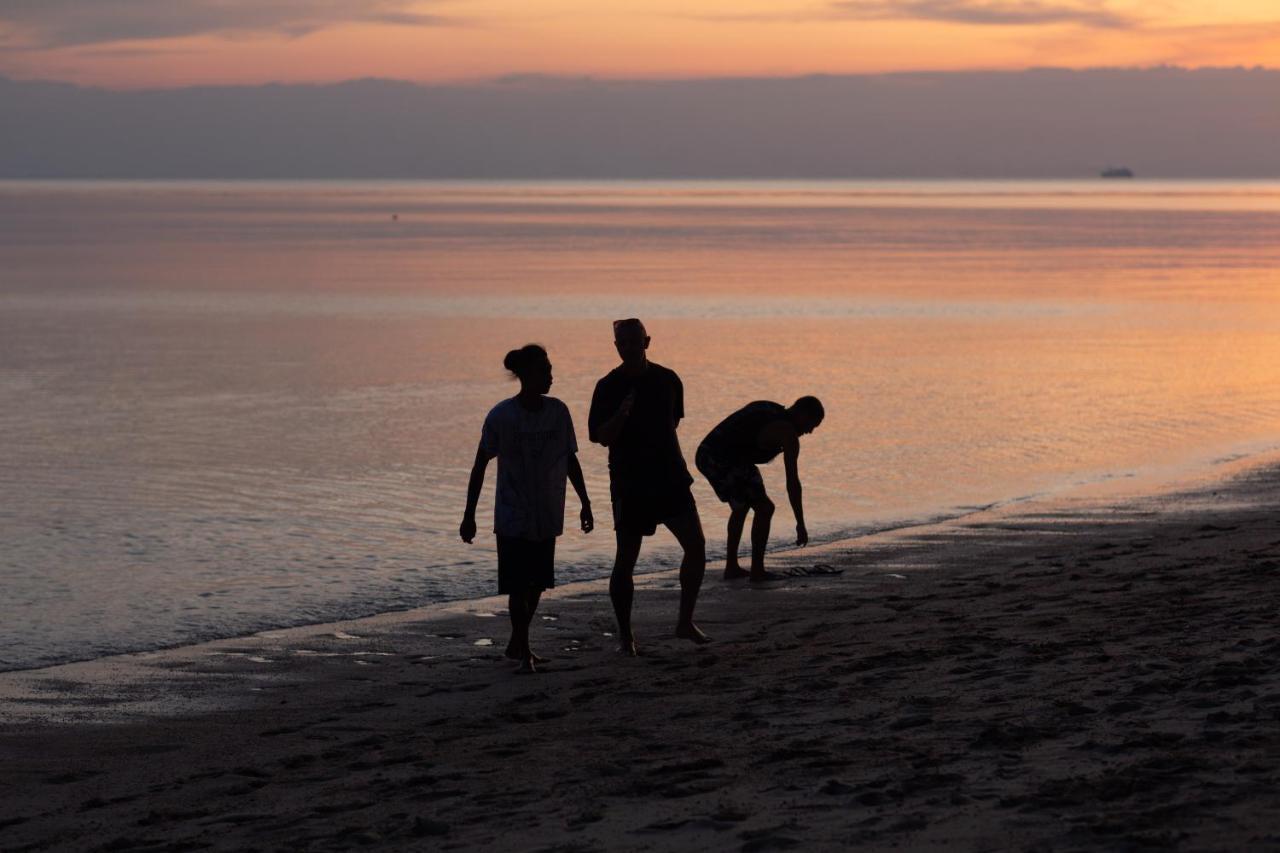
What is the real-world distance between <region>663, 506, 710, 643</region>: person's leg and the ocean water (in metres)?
2.31

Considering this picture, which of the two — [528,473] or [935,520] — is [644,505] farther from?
[935,520]

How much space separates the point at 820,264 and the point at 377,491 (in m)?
39.5

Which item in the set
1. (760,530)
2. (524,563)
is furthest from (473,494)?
(760,530)

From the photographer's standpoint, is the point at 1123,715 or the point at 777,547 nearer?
the point at 1123,715

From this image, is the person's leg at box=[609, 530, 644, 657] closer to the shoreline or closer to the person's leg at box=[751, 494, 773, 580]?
the shoreline

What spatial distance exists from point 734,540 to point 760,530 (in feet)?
0.70

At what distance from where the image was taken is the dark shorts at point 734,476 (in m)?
10.4

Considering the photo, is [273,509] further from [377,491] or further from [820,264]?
[820,264]

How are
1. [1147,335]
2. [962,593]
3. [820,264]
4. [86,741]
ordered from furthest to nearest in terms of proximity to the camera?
[820,264]
[1147,335]
[962,593]
[86,741]

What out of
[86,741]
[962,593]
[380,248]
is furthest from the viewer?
[380,248]

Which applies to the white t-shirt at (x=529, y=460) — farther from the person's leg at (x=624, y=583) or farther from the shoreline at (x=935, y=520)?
the shoreline at (x=935, y=520)

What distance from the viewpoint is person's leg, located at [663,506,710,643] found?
328 inches

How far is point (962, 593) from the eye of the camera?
9.76 meters

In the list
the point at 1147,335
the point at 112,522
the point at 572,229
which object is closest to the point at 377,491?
the point at 112,522
